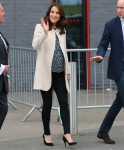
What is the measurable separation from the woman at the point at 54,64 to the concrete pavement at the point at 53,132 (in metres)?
0.40

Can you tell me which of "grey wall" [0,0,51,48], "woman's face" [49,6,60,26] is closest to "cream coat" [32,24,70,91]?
"woman's face" [49,6,60,26]

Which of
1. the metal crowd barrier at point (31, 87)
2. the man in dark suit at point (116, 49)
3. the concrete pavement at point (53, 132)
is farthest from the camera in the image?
the metal crowd barrier at point (31, 87)

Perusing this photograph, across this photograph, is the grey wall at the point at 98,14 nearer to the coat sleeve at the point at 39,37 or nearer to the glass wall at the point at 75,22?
the glass wall at the point at 75,22

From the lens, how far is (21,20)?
12.8 m

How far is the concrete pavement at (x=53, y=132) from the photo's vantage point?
735 centimetres

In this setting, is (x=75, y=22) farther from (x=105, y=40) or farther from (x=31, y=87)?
(x=105, y=40)

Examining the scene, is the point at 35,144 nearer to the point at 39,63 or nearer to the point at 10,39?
the point at 39,63

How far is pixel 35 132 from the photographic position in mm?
8297

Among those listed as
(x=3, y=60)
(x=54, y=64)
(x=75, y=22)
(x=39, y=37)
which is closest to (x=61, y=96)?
(x=54, y=64)

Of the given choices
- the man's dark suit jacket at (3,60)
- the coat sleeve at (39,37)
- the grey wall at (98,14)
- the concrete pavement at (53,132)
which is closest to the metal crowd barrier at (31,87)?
the concrete pavement at (53,132)

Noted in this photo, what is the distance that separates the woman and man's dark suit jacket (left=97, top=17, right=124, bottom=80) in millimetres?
519

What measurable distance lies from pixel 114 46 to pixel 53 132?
6.00ft

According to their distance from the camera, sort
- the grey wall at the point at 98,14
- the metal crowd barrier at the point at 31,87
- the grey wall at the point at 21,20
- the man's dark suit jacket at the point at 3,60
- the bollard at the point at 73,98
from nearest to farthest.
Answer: the man's dark suit jacket at the point at 3,60
the bollard at the point at 73,98
the metal crowd barrier at the point at 31,87
the grey wall at the point at 21,20
the grey wall at the point at 98,14

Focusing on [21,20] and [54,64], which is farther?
[21,20]
